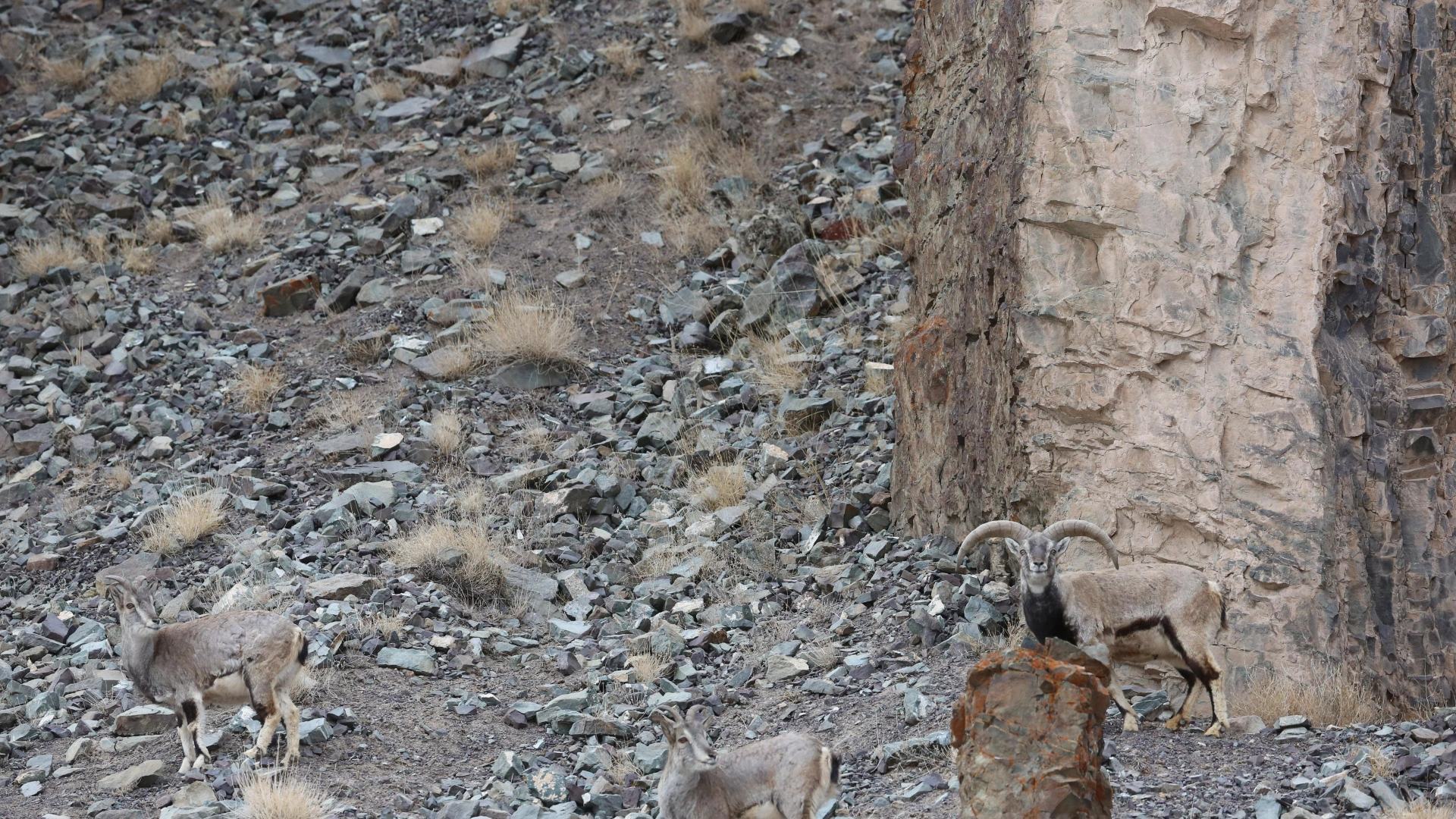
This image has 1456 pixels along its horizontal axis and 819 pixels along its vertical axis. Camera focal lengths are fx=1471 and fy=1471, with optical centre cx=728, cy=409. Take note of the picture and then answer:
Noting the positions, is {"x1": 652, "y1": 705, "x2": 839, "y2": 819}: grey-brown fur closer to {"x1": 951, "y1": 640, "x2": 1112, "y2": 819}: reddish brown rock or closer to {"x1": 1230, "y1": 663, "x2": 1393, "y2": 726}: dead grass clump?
{"x1": 951, "y1": 640, "x2": 1112, "y2": 819}: reddish brown rock

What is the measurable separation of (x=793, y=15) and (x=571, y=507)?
353 inches

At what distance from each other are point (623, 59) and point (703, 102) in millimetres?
1608

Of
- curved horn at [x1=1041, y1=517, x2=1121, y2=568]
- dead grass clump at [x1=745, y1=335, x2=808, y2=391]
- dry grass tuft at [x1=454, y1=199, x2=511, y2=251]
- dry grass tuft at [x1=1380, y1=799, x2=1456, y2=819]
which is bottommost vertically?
dead grass clump at [x1=745, y1=335, x2=808, y2=391]

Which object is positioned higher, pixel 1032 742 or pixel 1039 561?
pixel 1032 742

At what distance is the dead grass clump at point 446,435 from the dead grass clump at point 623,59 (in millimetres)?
6362

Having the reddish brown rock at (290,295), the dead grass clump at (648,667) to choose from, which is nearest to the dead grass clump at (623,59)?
the reddish brown rock at (290,295)

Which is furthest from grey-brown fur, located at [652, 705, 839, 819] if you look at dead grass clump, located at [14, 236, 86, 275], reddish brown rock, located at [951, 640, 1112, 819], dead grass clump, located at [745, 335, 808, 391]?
dead grass clump, located at [14, 236, 86, 275]

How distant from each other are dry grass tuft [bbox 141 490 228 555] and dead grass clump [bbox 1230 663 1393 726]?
7244 millimetres

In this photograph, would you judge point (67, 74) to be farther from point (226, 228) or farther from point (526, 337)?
point (526, 337)

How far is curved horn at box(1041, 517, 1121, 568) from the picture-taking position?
7.36 meters

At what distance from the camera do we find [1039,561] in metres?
7.11

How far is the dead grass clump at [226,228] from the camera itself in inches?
601

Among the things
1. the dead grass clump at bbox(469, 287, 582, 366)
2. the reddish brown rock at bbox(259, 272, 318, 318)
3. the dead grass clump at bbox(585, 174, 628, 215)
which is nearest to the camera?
the dead grass clump at bbox(469, 287, 582, 366)

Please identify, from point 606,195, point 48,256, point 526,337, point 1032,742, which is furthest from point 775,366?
point 48,256
